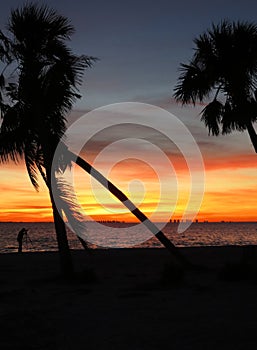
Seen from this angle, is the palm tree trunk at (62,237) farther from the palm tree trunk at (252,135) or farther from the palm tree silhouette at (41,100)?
the palm tree trunk at (252,135)

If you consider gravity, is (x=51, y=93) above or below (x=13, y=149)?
above

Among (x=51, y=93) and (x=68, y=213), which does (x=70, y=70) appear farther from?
(x=68, y=213)

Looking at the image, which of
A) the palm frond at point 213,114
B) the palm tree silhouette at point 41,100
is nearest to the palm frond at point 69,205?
the palm tree silhouette at point 41,100

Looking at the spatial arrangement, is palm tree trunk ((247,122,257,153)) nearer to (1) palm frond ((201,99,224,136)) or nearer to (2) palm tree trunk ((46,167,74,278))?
(1) palm frond ((201,99,224,136))

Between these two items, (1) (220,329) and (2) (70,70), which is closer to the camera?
(1) (220,329)

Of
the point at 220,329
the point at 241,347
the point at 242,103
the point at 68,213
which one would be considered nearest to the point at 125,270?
the point at 68,213

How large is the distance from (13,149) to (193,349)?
12.0 m

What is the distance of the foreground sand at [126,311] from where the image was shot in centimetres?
808

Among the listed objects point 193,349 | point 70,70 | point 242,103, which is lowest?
point 193,349

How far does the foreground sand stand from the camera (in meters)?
8.08

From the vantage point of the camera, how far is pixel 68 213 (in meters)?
16.4

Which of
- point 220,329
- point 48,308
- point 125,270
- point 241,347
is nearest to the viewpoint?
point 241,347

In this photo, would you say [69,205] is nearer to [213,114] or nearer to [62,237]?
[62,237]

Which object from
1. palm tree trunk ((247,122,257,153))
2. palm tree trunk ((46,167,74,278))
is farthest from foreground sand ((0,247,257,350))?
palm tree trunk ((247,122,257,153))
